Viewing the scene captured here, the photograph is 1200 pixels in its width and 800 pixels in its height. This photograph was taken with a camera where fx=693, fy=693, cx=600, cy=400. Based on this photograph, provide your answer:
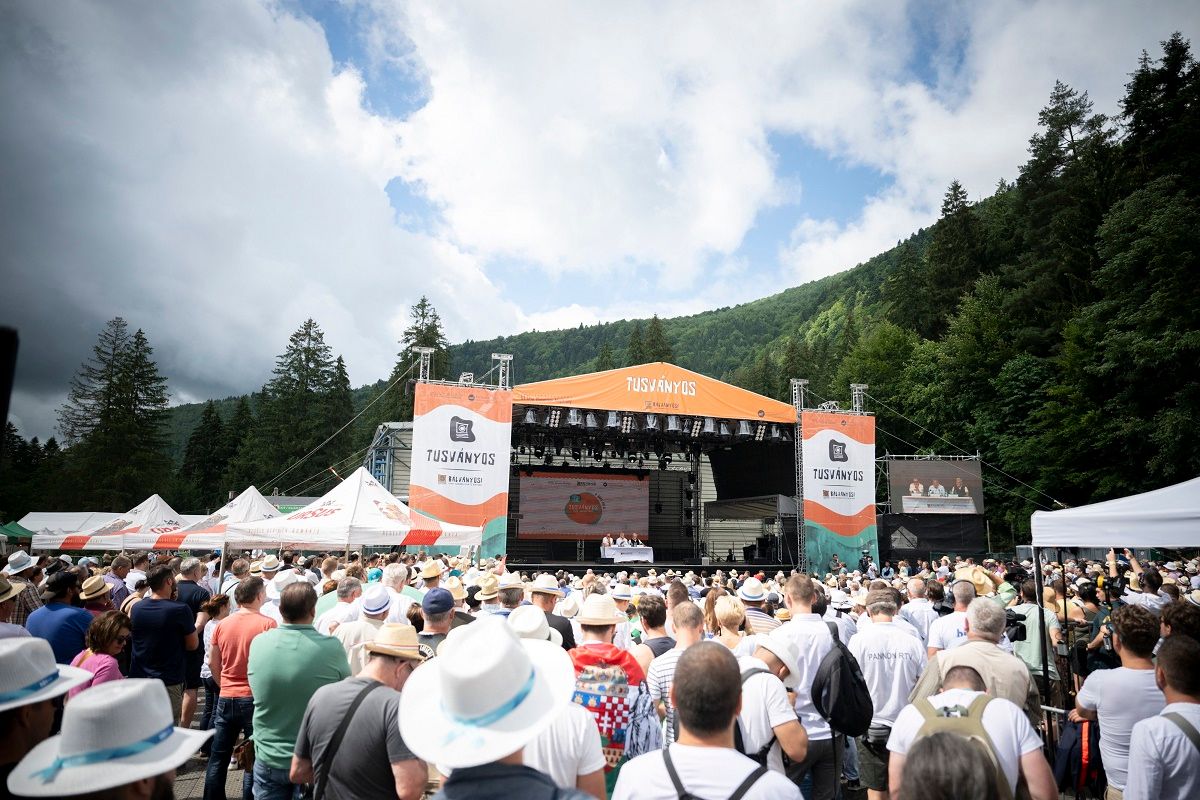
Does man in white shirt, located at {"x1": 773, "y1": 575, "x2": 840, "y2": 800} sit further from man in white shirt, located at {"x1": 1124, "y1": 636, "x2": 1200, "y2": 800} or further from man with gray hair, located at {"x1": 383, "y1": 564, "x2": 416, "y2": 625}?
man with gray hair, located at {"x1": 383, "y1": 564, "x2": 416, "y2": 625}

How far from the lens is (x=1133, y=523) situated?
5172 mm

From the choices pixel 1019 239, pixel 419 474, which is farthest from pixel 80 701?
pixel 1019 239

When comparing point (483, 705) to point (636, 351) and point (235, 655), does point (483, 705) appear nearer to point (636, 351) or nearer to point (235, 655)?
point (235, 655)

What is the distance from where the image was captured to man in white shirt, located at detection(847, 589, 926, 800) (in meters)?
4.13

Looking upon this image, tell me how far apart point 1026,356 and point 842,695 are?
31.4 m

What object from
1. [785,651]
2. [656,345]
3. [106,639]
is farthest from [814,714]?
[656,345]

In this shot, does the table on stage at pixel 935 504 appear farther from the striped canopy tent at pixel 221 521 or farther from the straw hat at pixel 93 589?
the straw hat at pixel 93 589

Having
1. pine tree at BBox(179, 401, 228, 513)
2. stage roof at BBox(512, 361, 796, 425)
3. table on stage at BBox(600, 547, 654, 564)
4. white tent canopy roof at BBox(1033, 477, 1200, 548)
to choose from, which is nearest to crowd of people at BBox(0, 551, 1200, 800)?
white tent canopy roof at BBox(1033, 477, 1200, 548)

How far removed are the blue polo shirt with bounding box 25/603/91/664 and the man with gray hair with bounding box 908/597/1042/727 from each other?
5200 millimetres

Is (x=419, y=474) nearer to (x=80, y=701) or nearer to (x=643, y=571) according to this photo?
(x=643, y=571)

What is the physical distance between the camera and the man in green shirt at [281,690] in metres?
3.26

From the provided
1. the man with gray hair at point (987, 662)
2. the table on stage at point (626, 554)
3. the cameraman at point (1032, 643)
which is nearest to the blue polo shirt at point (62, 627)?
the man with gray hair at point (987, 662)

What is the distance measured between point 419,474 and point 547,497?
8.77 metres

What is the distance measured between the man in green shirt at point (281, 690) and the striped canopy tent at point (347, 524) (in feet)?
19.7
